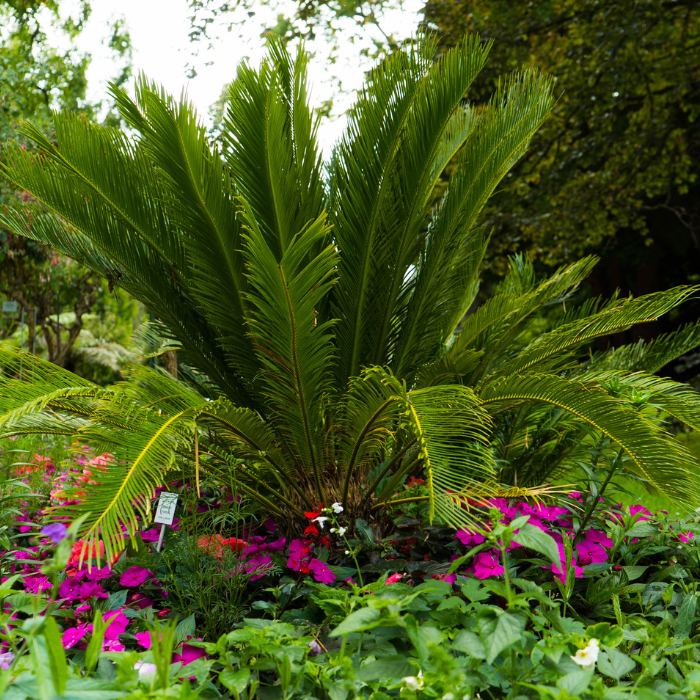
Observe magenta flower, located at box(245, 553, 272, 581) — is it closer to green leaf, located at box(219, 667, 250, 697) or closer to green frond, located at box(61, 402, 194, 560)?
green frond, located at box(61, 402, 194, 560)

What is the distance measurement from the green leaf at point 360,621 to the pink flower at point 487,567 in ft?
2.20

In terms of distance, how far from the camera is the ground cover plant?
1618 millimetres

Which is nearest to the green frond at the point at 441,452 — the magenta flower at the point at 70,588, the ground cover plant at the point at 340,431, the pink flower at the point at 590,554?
the ground cover plant at the point at 340,431

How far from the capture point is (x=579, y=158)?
7.77 m

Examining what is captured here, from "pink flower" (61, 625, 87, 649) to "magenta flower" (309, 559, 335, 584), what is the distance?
73 cm

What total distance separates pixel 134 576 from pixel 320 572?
0.66m

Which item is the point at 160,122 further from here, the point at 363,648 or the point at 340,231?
the point at 363,648

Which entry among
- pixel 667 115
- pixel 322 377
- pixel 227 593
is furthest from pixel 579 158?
pixel 227 593

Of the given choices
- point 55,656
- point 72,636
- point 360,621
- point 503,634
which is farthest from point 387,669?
point 72,636

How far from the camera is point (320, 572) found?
2.15m

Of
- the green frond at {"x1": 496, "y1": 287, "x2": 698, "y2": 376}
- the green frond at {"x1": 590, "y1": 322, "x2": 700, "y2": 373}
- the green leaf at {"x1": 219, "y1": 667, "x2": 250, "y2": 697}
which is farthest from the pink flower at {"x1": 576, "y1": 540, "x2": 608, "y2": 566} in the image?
the green leaf at {"x1": 219, "y1": 667, "x2": 250, "y2": 697}

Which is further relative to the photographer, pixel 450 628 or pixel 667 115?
pixel 667 115

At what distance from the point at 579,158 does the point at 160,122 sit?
668 cm

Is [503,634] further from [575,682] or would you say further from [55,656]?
[55,656]
